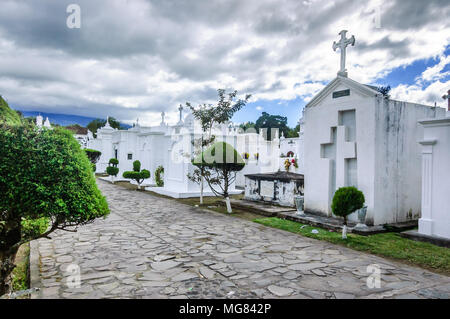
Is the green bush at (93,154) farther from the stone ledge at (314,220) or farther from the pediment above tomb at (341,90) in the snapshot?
the pediment above tomb at (341,90)

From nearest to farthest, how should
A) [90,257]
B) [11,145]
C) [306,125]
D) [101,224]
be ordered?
[11,145]
[90,257]
[101,224]
[306,125]

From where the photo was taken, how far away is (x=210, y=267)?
5141 millimetres

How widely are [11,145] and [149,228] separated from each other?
493 centimetres

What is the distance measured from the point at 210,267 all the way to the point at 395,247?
149 inches

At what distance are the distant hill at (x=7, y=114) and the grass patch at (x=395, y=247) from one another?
6.05m

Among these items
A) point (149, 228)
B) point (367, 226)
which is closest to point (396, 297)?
point (367, 226)

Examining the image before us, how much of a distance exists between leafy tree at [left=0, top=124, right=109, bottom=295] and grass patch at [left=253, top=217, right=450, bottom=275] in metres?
4.93

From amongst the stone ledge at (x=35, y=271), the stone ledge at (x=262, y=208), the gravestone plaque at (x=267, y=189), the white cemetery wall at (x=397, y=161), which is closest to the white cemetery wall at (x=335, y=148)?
the white cemetery wall at (x=397, y=161)

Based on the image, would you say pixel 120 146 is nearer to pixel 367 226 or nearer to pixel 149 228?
pixel 149 228

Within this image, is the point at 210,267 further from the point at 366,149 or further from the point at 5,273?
the point at 366,149

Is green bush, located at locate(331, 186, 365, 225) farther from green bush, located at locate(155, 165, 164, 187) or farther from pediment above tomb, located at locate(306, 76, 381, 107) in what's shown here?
green bush, located at locate(155, 165, 164, 187)

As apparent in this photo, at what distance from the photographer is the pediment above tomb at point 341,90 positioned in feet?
26.4

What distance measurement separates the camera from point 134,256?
5723 millimetres

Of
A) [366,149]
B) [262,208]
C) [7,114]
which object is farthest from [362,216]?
[7,114]
